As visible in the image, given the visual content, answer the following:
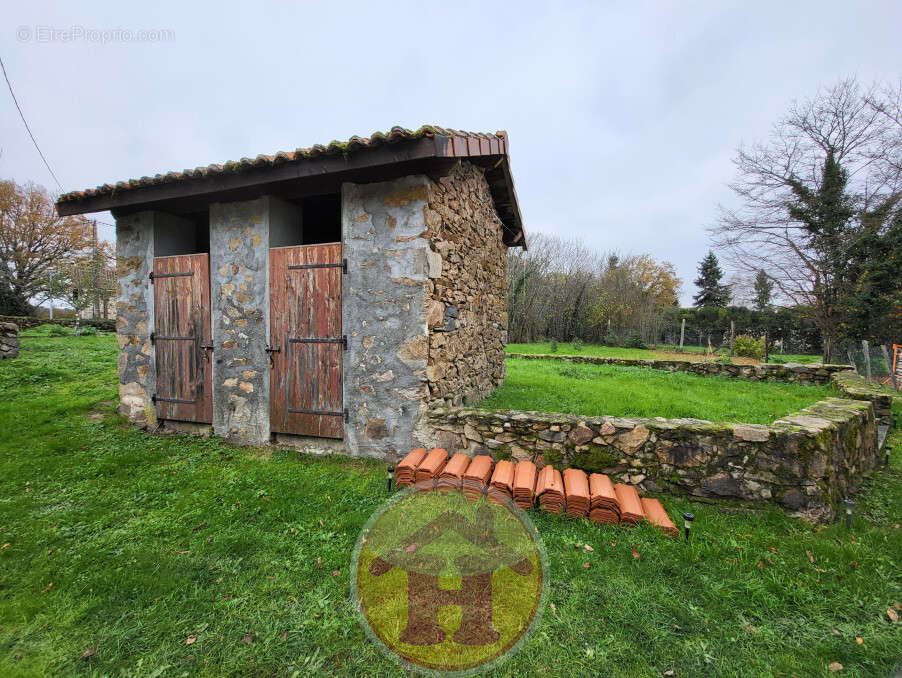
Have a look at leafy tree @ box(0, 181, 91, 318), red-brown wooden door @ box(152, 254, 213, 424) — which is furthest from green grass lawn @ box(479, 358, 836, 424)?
leafy tree @ box(0, 181, 91, 318)

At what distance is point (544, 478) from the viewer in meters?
3.23

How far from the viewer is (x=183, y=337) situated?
16.2ft

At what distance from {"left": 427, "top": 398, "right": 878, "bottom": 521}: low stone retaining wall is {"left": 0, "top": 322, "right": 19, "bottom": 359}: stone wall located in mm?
11224

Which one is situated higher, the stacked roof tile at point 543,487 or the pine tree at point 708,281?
the pine tree at point 708,281

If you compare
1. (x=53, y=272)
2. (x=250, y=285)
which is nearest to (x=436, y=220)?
(x=250, y=285)

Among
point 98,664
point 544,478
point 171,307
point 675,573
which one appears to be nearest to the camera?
point 98,664

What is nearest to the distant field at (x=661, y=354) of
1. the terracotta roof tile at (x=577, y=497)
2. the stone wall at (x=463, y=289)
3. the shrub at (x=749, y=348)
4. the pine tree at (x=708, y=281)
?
the shrub at (x=749, y=348)

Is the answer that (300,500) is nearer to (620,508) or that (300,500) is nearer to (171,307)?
(620,508)

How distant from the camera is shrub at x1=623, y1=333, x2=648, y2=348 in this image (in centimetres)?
1984

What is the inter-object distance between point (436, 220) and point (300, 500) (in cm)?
333

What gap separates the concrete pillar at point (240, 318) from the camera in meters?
4.56

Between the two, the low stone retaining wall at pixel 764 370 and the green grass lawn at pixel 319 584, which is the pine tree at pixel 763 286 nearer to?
the low stone retaining wall at pixel 764 370

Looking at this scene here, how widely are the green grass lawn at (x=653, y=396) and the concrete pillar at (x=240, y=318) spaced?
321 centimetres

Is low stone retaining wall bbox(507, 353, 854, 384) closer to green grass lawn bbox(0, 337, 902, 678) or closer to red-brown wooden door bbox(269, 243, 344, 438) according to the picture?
green grass lawn bbox(0, 337, 902, 678)
